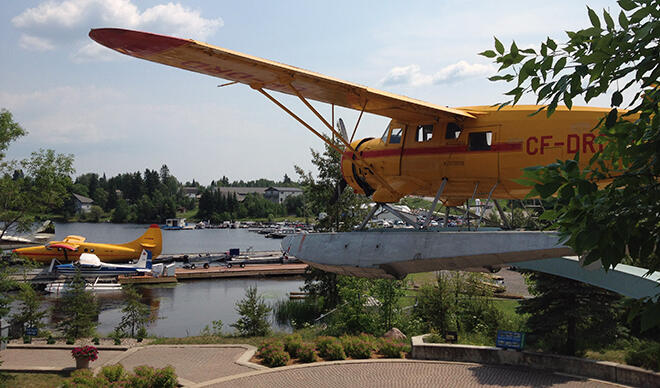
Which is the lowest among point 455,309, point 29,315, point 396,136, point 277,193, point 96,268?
point 96,268

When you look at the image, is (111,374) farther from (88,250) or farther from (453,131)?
(88,250)

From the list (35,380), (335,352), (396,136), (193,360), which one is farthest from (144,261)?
(396,136)

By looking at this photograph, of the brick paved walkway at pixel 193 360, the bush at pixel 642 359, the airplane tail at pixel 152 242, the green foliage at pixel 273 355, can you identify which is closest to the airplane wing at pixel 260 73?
the green foliage at pixel 273 355

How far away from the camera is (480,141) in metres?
12.3

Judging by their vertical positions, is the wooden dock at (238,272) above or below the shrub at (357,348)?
below

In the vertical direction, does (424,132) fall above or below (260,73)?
below

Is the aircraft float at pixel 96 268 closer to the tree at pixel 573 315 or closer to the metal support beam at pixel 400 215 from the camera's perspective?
the metal support beam at pixel 400 215

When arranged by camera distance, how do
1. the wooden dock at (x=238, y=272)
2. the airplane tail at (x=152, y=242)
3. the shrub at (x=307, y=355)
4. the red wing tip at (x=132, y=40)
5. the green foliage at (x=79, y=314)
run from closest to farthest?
1. the red wing tip at (x=132, y=40)
2. the shrub at (x=307, y=355)
3. the green foliage at (x=79, y=314)
4. the wooden dock at (x=238, y=272)
5. the airplane tail at (x=152, y=242)

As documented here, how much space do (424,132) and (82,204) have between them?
162 metres

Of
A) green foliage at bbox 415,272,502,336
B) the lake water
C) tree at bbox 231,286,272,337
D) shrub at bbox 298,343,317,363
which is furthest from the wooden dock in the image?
shrub at bbox 298,343,317,363

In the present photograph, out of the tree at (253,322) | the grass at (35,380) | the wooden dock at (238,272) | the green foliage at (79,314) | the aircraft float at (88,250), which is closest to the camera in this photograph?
the grass at (35,380)

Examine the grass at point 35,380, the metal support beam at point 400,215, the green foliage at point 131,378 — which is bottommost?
the grass at point 35,380

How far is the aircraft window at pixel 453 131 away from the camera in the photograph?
12.7 m

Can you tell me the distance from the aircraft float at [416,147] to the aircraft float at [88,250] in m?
42.9
